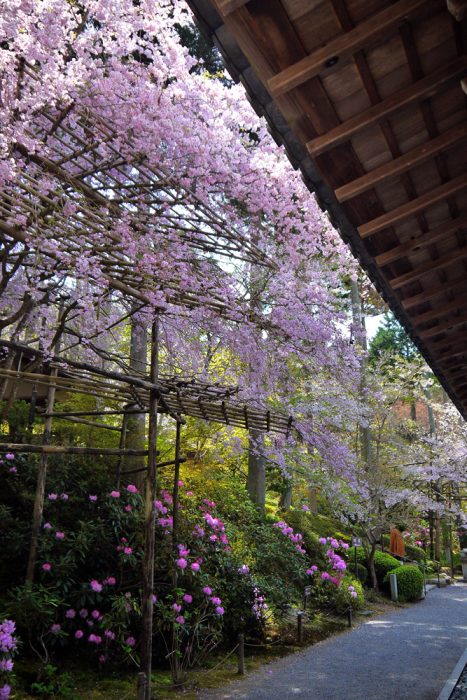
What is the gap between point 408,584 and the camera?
13.1 metres

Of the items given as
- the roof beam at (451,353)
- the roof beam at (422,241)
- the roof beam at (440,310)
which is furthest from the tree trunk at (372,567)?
the roof beam at (422,241)

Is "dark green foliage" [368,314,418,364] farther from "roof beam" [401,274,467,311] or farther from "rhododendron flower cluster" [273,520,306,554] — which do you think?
"roof beam" [401,274,467,311]

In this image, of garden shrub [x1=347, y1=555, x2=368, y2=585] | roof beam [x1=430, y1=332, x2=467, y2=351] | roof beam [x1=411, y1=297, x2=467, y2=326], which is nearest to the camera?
roof beam [x1=411, y1=297, x2=467, y2=326]

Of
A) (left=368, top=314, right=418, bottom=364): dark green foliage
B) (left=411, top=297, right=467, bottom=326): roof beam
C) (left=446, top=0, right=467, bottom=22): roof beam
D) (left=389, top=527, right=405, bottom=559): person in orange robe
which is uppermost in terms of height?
(left=368, top=314, right=418, bottom=364): dark green foliage

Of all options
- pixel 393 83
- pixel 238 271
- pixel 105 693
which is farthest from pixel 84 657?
pixel 238 271

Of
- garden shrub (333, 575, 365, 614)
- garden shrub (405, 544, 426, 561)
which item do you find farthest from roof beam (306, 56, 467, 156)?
garden shrub (405, 544, 426, 561)

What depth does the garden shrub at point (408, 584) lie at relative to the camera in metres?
13.1

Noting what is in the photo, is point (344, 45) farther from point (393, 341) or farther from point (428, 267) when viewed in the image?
point (393, 341)

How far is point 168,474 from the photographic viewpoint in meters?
8.41

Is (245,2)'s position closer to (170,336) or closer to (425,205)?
(425,205)

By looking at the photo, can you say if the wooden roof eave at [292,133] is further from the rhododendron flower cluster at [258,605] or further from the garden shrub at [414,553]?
the garden shrub at [414,553]

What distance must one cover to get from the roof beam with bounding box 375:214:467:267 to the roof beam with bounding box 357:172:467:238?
23 centimetres

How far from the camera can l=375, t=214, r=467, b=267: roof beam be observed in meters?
2.54

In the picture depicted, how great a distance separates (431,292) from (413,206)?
96 centimetres
